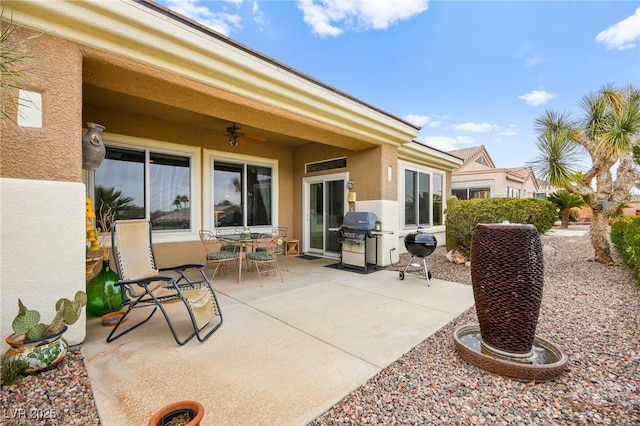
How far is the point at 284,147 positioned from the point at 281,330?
21.9ft

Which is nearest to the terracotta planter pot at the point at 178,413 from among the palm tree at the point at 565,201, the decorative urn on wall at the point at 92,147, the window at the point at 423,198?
the decorative urn on wall at the point at 92,147

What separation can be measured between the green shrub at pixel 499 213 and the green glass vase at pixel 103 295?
697 centimetres

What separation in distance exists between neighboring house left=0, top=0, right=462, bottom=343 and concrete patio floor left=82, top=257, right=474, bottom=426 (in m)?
0.94

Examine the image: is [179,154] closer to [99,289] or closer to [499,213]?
[99,289]

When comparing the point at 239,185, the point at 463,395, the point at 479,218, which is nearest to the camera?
Result: the point at 463,395

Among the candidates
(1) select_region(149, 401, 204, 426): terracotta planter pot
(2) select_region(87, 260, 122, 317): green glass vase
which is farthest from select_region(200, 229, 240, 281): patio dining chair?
(1) select_region(149, 401, 204, 426): terracotta planter pot

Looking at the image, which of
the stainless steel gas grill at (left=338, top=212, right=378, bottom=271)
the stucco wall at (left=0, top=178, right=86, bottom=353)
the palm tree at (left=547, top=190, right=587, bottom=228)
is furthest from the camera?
the palm tree at (left=547, top=190, right=587, bottom=228)

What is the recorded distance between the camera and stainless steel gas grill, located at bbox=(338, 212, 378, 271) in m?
6.44

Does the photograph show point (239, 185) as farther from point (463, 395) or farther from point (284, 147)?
point (463, 395)

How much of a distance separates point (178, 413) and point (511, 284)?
2.72 m

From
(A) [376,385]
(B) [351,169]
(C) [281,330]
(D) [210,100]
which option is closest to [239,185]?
(B) [351,169]

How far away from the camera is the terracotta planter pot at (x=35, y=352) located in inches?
89.5

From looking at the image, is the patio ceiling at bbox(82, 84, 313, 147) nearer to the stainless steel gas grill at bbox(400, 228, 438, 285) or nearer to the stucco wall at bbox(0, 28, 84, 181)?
the stucco wall at bbox(0, 28, 84, 181)

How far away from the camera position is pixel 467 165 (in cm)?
1928
